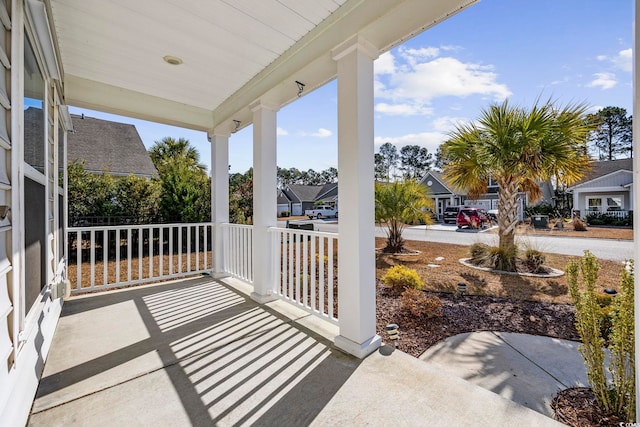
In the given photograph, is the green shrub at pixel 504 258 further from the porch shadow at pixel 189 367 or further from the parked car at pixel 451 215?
the parked car at pixel 451 215

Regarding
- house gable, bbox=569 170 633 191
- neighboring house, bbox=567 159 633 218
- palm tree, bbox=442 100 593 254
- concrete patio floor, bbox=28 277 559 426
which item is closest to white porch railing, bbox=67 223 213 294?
concrete patio floor, bbox=28 277 559 426

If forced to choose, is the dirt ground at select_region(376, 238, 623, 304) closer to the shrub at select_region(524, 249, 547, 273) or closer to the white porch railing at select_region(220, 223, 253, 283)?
the shrub at select_region(524, 249, 547, 273)

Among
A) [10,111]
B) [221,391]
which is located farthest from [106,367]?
[10,111]

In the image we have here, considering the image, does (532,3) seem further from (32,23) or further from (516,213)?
(32,23)

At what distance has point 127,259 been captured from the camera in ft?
19.6

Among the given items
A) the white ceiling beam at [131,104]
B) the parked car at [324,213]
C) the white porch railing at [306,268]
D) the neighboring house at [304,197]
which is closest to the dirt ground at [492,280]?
the white porch railing at [306,268]

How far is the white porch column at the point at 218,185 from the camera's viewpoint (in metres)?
4.66

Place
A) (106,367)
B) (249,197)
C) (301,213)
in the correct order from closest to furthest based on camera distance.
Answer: (106,367)
(249,197)
(301,213)

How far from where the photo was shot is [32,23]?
177 cm

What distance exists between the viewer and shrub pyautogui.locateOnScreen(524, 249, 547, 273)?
17.5 ft

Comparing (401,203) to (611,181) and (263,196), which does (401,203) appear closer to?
(263,196)

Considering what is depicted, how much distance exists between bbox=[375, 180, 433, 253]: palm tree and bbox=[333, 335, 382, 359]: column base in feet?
18.5

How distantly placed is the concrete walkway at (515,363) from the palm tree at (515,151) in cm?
358

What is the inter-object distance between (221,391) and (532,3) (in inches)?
193
